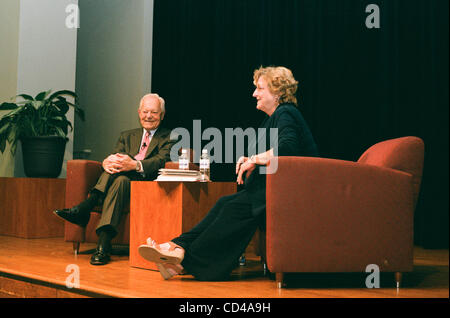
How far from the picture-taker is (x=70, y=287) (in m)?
1.79

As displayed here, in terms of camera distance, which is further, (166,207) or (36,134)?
(36,134)

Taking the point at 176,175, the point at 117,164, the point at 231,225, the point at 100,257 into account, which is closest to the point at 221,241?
the point at 231,225

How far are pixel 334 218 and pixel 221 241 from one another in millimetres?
523

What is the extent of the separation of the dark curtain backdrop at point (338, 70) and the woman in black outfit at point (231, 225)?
1.29 m

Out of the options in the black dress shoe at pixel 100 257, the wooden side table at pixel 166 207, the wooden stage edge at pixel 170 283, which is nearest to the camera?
the wooden stage edge at pixel 170 283

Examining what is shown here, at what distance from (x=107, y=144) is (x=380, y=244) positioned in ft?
12.8

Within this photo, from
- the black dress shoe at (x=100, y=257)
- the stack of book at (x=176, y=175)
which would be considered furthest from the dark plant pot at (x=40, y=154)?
the stack of book at (x=176, y=175)

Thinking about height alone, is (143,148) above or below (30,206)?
above

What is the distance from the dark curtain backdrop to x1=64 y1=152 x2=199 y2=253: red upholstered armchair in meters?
1.41

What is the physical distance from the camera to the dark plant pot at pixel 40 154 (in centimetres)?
366

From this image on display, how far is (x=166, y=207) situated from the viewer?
225 centimetres

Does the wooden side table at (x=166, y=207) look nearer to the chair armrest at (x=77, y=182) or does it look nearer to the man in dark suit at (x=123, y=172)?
the man in dark suit at (x=123, y=172)

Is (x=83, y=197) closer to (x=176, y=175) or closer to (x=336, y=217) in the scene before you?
(x=176, y=175)
